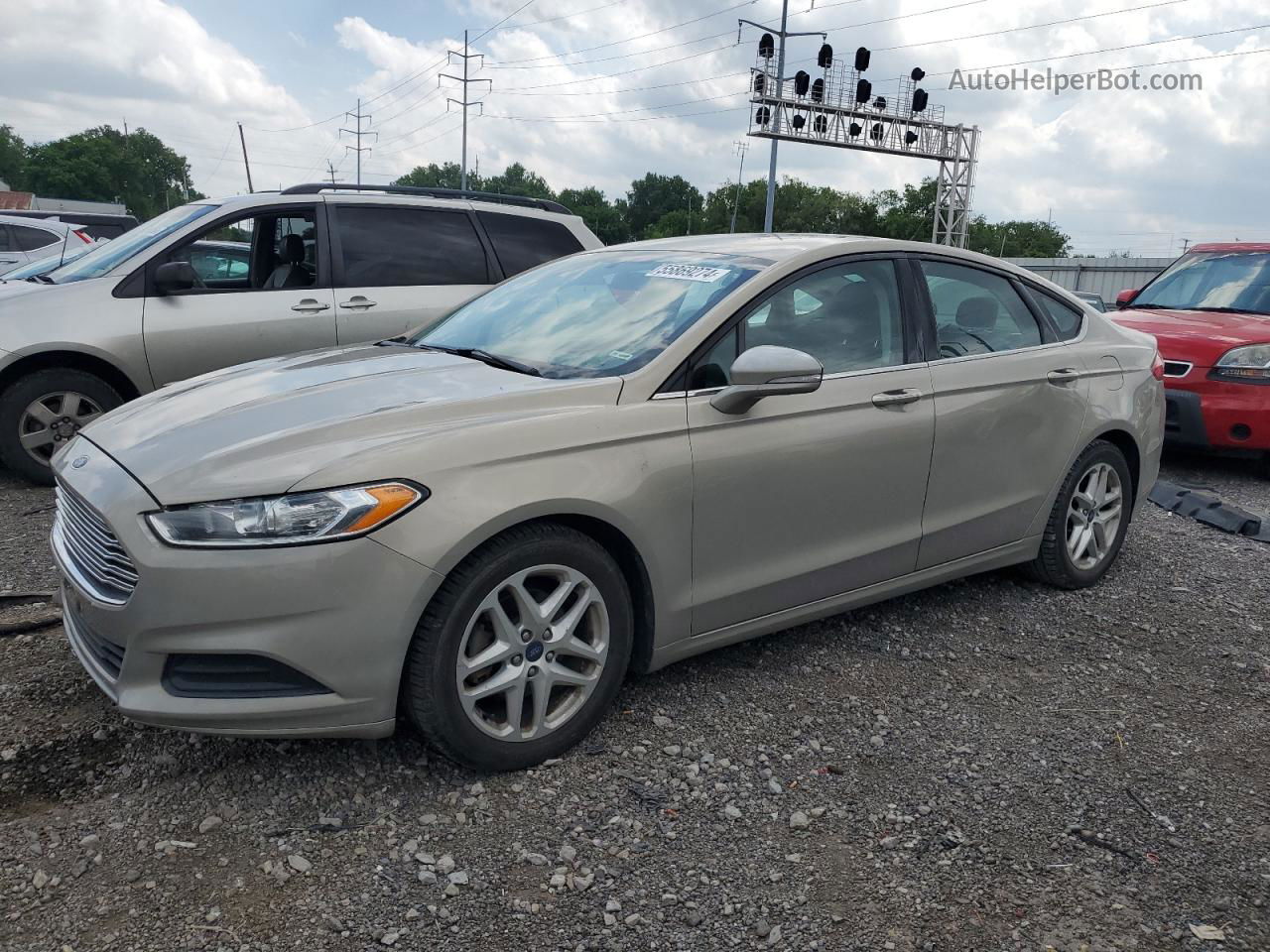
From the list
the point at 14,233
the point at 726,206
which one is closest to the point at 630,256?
the point at 14,233

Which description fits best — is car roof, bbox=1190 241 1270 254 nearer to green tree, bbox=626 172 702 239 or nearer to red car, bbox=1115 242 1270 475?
red car, bbox=1115 242 1270 475

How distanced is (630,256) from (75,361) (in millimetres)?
3832

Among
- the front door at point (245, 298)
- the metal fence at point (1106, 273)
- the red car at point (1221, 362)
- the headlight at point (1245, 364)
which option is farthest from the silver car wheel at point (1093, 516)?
the metal fence at point (1106, 273)

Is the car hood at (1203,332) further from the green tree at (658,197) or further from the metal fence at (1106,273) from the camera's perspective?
the green tree at (658,197)

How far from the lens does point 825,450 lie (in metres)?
3.55

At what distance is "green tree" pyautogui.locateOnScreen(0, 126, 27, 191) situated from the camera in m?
114

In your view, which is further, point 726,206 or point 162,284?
point 726,206

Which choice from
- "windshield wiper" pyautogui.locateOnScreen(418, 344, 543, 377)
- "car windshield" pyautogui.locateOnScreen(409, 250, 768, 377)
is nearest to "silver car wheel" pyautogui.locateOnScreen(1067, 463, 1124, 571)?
"car windshield" pyautogui.locateOnScreen(409, 250, 768, 377)

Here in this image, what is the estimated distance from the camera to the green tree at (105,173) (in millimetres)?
107875

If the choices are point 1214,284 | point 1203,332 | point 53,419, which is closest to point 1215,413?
point 1203,332

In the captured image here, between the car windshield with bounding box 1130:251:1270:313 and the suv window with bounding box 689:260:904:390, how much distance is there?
5607mm

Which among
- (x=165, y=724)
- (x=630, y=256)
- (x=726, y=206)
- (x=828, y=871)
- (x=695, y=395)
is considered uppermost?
(x=726, y=206)

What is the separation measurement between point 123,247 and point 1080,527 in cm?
574

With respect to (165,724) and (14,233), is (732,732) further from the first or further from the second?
(14,233)
